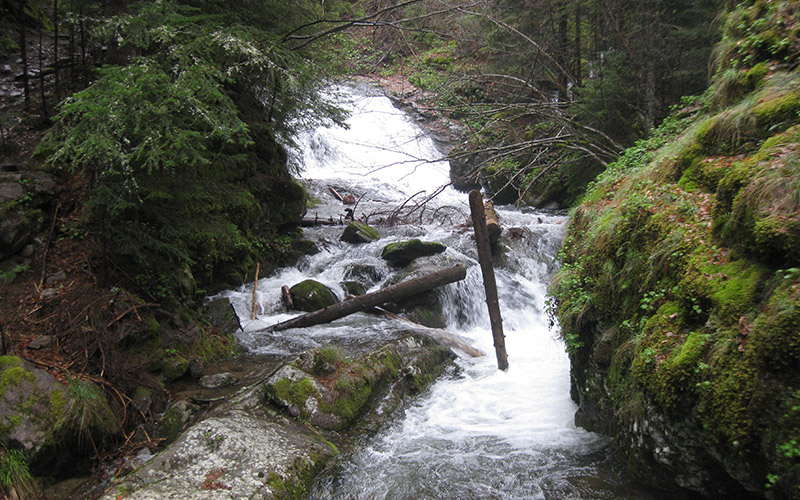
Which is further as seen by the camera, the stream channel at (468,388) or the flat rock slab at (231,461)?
the stream channel at (468,388)

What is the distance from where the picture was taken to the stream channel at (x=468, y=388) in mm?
4211

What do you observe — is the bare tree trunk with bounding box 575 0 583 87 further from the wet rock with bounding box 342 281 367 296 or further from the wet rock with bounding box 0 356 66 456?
the wet rock with bounding box 0 356 66 456

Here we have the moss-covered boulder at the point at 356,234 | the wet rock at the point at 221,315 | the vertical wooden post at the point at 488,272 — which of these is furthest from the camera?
the moss-covered boulder at the point at 356,234

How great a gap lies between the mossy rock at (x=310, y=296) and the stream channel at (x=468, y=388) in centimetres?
39

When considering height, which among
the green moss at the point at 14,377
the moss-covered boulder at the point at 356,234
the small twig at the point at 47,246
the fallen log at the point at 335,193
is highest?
the fallen log at the point at 335,193

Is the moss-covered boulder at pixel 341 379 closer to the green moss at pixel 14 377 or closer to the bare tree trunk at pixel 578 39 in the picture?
the green moss at pixel 14 377

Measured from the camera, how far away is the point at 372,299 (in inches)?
337

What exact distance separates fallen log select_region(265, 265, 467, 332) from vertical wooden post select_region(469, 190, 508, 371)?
6.29ft

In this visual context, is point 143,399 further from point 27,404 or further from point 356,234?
point 356,234

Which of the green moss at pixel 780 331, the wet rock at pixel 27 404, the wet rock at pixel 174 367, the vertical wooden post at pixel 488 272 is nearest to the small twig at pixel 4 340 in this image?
the wet rock at pixel 27 404

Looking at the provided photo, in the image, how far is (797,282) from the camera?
2.56 m

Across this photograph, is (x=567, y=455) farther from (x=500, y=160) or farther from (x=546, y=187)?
(x=546, y=187)

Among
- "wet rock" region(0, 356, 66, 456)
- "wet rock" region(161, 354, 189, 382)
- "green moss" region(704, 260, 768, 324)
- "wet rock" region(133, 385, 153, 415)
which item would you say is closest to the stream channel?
"wet rock" region(161, 354, 189, 382)

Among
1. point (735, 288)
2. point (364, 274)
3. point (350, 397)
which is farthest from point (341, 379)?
point (364, 274)
